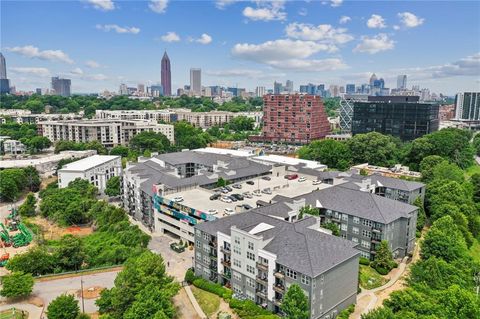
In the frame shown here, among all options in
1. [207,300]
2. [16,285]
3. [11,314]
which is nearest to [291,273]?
[207,300]

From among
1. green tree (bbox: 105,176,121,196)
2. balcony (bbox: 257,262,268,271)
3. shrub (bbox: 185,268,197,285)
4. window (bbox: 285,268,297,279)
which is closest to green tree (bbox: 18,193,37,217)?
green tree (bbox: 105,176,121,196)

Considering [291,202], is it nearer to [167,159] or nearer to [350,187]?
[350,187]

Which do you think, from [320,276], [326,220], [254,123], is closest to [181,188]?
[326,220]

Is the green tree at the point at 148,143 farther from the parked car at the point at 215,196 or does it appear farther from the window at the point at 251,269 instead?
the window at the point at 251,269

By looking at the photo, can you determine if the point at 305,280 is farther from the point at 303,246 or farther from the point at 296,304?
the point at 303,246

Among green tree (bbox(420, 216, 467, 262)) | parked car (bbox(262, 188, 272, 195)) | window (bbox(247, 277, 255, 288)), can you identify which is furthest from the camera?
parked car (bbox(262, 188, 272, 195))

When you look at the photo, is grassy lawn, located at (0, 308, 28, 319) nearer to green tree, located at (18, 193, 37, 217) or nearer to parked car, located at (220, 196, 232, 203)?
parked car, located at (220, 196, 232, 203)
